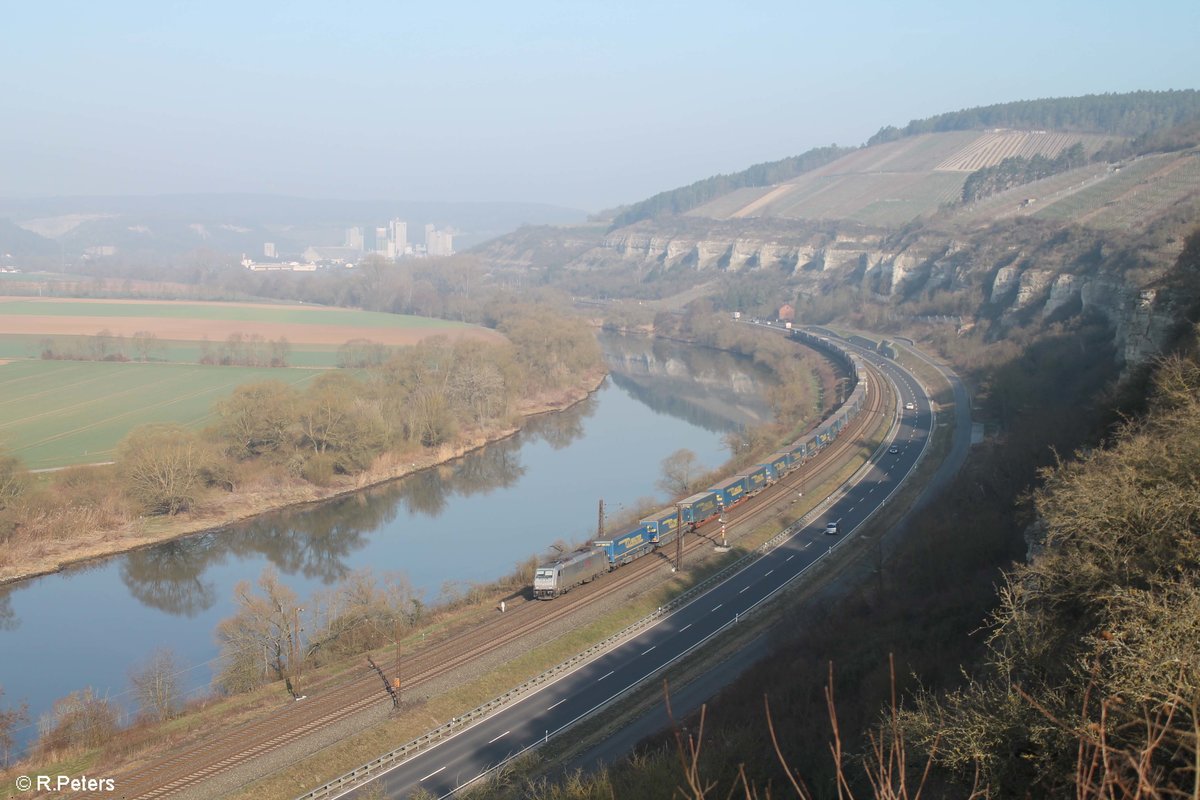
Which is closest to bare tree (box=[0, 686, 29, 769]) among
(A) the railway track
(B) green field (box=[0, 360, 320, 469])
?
(A) the railway track

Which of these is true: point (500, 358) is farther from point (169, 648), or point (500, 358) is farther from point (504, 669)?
point (504, 669)

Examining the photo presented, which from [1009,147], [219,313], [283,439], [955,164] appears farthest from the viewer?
[955,164]

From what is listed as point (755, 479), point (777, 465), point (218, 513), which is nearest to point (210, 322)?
point (218, 513)

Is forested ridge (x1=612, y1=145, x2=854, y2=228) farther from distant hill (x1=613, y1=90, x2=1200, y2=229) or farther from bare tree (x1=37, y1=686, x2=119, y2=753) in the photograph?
bare tree (x1=37, y1=686, x2=119, y2=753)

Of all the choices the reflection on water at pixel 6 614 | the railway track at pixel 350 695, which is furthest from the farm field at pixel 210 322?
the railway track at pixel 350 695

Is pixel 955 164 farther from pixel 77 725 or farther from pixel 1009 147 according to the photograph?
pixel 77 725

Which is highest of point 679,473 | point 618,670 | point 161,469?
point 161,469
